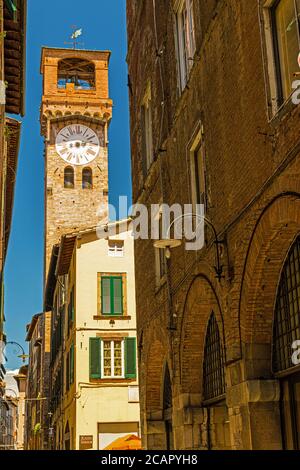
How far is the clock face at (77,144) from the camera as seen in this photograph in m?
46.8

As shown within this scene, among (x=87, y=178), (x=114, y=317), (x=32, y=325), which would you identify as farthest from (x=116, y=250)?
(x=32, y=325)

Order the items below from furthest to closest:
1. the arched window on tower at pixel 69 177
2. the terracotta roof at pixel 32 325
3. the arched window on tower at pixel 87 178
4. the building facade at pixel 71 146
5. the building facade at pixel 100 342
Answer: the terracotta roof at pixel 32 325
the arched window on tower at pixel 87 178
the arched window on tower at pixel 69 177
the building facade at pixel 71 146
the building facade at pixel 100 342

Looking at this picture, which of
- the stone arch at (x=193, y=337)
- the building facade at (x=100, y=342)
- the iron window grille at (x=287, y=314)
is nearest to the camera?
the iron window grille at (x=287, y=314)

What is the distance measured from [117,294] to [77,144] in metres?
22.3

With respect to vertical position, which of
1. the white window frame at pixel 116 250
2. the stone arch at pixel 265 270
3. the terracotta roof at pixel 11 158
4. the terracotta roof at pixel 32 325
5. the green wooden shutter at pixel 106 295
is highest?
the terracotta roof at pixel 32 325

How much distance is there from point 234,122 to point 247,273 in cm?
207

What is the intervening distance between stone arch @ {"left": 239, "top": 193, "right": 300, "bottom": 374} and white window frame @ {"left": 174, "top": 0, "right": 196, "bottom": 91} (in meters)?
4.58

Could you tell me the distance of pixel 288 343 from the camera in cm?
895

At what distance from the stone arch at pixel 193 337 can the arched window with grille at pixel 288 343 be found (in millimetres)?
2594

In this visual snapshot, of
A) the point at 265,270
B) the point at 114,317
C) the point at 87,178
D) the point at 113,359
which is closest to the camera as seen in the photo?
the point at 265,270

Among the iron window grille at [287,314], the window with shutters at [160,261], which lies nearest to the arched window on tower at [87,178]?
the window with shutters at [160,261]

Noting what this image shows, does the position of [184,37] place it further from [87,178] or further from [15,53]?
Answer: [87,178]

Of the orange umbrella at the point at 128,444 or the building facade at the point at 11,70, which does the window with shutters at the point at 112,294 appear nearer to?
the building facade at the point at 11,70

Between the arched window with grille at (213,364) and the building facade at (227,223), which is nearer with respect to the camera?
the building facade at (227,223)
